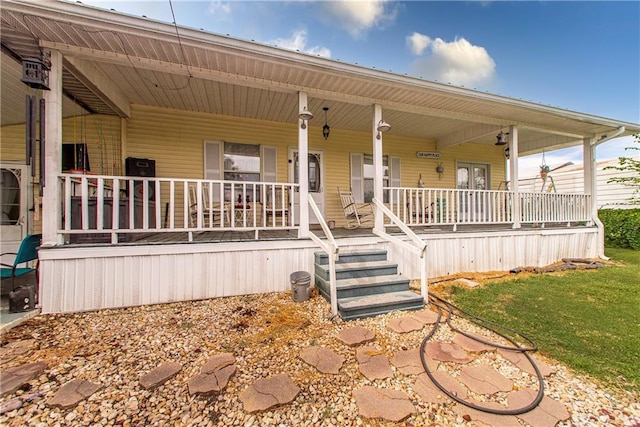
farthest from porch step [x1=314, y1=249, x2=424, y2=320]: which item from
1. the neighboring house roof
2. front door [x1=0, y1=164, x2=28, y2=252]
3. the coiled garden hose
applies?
the neighboring house roof

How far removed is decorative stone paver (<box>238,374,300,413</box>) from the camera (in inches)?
63.7

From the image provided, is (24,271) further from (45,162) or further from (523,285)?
(523,285)

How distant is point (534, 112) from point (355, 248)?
4527 millimetres

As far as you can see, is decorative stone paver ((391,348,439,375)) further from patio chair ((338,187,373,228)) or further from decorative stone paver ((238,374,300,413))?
patio chair ((338,187,373,228))

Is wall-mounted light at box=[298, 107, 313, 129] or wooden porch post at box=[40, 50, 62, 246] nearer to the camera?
wooden porch post at box=[40, 50, 62, 246]

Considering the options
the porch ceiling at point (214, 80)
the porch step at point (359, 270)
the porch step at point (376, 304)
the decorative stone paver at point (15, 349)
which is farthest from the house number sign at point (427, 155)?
the decorative stone paver at point (15, 349)

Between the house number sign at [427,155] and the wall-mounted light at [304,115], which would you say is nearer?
the wall-mounted light at [304,115]

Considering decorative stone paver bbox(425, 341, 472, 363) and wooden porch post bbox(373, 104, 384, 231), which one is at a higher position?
wooden porch post bbox(373, 104, 384, 231)

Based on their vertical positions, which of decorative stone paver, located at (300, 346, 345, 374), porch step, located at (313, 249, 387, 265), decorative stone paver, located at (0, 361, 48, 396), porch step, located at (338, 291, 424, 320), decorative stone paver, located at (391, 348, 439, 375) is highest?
porch step, located at (313, 249, 387, 265)

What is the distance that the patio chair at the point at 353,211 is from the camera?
19.8ft

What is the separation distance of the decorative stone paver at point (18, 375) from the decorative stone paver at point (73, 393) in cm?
31

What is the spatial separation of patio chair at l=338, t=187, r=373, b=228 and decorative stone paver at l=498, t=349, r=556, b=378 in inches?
149

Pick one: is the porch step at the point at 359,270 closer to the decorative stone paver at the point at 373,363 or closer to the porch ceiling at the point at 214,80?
the decorative stone paver at the point at 373,363

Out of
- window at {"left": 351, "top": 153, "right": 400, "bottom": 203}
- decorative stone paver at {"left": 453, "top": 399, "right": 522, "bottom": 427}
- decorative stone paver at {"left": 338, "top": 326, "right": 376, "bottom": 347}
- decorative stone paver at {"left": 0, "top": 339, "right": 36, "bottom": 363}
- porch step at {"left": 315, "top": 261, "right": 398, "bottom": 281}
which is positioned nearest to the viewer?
decorative stone paver at {"left": 453, "top": 399, "right": 522, "bottom": 427}
